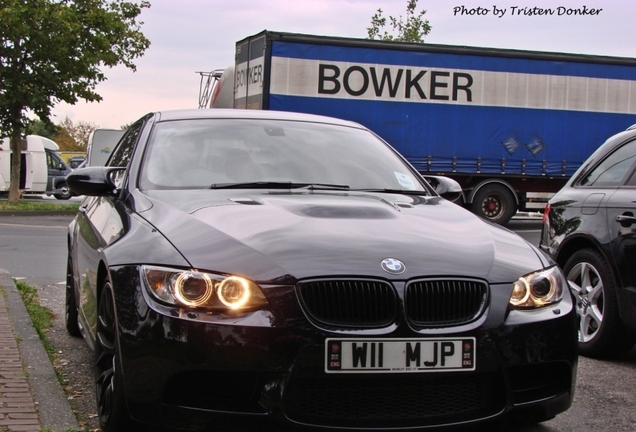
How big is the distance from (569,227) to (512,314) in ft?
10.2

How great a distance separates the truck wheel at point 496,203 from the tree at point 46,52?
11037 millimetres

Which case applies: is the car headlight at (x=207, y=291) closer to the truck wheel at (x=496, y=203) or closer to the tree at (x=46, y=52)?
the truck wheel at (x=496, y=203)

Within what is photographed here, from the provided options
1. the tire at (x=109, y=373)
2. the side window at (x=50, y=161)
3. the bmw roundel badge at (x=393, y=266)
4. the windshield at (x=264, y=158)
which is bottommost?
the tire at (x=109, y=373)

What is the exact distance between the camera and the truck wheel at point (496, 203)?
69.8 feet

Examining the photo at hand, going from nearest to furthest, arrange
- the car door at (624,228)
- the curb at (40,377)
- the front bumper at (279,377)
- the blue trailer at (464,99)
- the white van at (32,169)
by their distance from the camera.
→ the front bumper at (279,377), the curb at (40,377), the car door at (624,228), the blue trailer at (464,99), the white van at (32,169)

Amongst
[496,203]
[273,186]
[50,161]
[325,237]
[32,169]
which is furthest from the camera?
[50,161]

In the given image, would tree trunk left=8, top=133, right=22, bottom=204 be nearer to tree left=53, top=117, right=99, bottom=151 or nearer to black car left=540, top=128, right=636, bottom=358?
black car left=540, top=128, right=636, bottom=358

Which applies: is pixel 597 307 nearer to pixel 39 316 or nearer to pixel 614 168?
pixel 614 168

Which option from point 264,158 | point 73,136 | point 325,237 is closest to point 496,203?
point 264,158

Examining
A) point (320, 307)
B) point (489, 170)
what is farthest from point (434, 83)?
point (320, 307)

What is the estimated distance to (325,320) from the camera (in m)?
3.21

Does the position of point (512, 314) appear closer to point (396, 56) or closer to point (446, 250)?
point (446, 250)

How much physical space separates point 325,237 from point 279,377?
62 centimetres

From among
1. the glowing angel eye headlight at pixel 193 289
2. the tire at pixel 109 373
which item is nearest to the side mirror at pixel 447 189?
the tire at pixel 109 373
